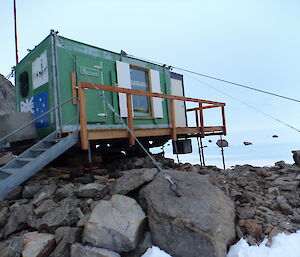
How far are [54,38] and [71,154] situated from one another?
3409 mm

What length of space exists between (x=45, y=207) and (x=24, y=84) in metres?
5.36

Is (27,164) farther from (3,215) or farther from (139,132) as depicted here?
(139,132)

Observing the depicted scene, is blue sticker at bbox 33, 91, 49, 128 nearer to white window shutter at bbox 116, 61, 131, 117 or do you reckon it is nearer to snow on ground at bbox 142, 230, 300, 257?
white window shutter at bbox 116, 61, 131, 117

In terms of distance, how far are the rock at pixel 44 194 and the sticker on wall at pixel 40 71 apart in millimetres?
3194

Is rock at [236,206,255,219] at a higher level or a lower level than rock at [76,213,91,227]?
lower

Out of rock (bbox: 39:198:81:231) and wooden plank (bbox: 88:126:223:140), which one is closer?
rock (bbox: 39:198:81:231)

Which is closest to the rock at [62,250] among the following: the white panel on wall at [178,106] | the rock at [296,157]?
the white panel on wall at [178,106]

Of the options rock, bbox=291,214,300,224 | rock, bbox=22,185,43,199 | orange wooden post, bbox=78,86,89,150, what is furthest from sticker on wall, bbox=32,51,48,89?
rock, bbox=291,214,300,224

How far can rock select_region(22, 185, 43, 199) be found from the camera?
4918 mm

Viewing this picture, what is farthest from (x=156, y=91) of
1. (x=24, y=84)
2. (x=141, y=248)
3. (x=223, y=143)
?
(x=141, y=248)

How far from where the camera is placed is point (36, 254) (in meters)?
3.40

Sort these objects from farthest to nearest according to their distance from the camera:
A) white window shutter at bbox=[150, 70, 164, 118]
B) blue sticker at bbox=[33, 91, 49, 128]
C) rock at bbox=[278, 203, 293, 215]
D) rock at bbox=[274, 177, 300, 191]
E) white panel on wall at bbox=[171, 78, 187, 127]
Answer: white panel on wall at bbox=[171, 78, 187, 127]
white window shutter at bbox=[150, 70, 164, 118]
blue sticker at bbox=[33, 91, 49, 128]
rock at bbox=[274, 177, 300, 191]
rock at bbox=[278, 203, 293, 215]

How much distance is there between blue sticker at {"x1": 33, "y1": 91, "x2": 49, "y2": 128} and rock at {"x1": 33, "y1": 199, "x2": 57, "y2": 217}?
2994 millimetres

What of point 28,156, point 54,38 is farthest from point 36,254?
point 54,38
